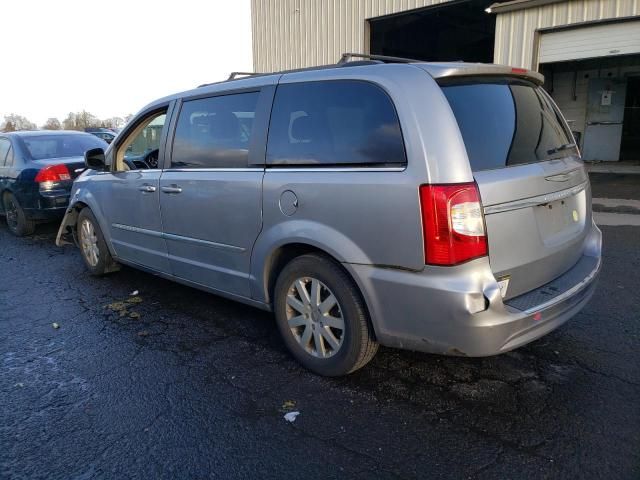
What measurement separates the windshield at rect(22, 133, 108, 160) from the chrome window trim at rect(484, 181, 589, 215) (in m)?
7.10

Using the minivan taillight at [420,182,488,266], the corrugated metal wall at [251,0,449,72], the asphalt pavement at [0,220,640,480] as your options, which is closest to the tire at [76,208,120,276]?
the asphalt pavement at [0,220,640,480]

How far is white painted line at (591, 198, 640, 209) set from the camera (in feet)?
27.4

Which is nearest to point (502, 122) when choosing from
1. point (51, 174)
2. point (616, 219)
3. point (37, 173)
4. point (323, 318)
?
point (323, 318)

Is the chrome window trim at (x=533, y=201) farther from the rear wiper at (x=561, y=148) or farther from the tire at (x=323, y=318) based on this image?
the tire at (x=323, y=318)

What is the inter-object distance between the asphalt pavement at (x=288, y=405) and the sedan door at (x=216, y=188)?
56cm

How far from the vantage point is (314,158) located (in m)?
3.09

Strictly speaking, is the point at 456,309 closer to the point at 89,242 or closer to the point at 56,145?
the point at 89,242

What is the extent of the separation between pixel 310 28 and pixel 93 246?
12.1 metres

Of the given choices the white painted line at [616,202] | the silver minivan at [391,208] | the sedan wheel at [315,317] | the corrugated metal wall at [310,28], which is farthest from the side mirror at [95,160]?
the corrugated metal wall at [310,28]

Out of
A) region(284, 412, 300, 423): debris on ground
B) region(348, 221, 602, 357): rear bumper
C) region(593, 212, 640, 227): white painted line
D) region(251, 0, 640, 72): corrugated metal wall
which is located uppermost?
region(251, 0, 640, 72): corrugated metal wall

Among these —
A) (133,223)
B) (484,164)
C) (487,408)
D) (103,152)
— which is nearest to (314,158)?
(484,164)

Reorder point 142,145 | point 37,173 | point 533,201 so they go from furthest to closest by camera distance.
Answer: point 37,173, point 142,145, point 533,201

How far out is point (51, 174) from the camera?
7.36 m

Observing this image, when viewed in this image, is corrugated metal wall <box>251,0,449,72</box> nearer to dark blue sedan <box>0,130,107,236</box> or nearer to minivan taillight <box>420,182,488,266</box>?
dark blue sedan <box>0,130,107,236</box>
